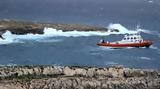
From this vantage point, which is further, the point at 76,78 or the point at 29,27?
the point at 29,27

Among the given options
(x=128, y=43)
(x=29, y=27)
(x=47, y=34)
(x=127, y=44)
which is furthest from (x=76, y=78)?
(x=29, y=27)

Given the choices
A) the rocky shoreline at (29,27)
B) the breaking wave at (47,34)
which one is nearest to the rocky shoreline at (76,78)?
the breaking wave at (47,34)

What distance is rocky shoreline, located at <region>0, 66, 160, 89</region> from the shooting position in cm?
4181

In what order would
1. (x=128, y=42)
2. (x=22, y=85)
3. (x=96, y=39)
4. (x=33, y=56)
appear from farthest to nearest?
(x=96, y=39), (x=128, y=42), (x=33, y=56), (x=22, y=85)

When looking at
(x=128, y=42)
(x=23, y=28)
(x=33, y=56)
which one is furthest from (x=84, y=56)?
(x=23, y=28)

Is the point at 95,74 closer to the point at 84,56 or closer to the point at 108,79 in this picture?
the point at 108,79

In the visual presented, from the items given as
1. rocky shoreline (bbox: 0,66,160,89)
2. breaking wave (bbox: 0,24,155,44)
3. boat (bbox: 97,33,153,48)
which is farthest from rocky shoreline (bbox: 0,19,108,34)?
rocky shoreline (bbox: 0,66,160,89)

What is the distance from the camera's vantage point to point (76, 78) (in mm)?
43250

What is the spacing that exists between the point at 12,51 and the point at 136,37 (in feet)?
69.7

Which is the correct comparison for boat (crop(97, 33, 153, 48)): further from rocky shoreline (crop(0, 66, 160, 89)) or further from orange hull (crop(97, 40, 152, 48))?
rocky shoreline (crop(0, 66, 160, 89))

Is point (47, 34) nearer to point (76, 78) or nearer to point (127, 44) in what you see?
point (127, 44)

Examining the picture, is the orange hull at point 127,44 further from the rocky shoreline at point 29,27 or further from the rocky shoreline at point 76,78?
the rocky shoreline at point 76,78

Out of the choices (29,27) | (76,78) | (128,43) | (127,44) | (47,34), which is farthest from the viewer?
(29,27)

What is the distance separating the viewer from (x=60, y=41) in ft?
311
